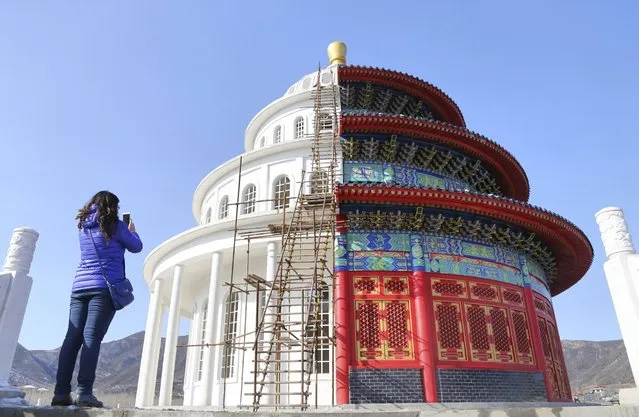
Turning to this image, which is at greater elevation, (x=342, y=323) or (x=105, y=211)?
(x=342, y=323)

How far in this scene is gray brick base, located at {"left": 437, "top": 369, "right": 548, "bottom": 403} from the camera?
481 inches

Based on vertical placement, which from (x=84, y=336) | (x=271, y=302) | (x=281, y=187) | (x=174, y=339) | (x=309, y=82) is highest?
(x=309, y=82)

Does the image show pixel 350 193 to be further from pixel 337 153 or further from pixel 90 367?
pixel 90 367

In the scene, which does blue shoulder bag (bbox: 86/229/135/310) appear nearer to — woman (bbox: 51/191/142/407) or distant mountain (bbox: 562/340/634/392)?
woman (bbox: 51/191/142/407)

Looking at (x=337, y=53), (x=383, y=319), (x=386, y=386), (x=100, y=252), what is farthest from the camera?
(x=337, y=53)

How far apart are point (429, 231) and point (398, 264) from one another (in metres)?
1.53

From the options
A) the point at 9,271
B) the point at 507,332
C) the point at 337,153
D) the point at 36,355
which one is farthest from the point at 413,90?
the point at 36,355

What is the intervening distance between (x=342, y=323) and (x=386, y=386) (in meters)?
1.97

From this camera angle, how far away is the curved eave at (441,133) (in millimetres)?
16312

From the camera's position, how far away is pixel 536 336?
14344mm

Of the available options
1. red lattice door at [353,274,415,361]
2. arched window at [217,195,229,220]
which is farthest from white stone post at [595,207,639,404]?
arched window at [217,195,229,220]

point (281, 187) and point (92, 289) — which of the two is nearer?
point (92, 289)

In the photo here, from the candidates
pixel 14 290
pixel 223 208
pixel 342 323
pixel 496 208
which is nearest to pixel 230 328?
pixel 342 323

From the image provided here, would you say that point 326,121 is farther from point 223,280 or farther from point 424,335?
point 424,335
